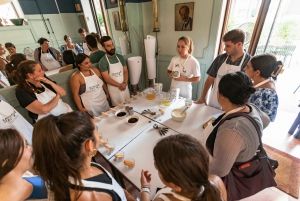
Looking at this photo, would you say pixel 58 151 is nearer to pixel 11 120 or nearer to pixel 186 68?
pixel 11 120

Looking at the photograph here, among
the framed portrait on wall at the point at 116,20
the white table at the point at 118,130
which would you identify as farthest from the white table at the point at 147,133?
the framed portrait on wall at the point at 116,20

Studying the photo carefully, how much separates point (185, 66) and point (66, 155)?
1.87 meters

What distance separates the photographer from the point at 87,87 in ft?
6.14

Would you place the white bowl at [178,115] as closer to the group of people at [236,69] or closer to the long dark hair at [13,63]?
the group of people at [236,69]

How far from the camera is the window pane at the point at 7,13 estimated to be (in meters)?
1.55

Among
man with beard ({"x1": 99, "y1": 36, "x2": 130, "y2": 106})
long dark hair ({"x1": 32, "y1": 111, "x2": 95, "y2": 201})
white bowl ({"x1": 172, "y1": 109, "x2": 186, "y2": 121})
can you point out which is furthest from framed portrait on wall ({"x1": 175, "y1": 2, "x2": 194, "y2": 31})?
long dark hair ({"x1": 32, "y1": 111, "x2": 95, "y2": 201})

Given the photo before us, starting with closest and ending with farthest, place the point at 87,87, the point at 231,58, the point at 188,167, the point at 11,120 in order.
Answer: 1. the point at 188,167
2. the point at 11,120
3. the point at 231,58
4. the point at 87,87

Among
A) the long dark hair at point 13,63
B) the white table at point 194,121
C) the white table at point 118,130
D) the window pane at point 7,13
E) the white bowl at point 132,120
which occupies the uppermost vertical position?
the window pane at point 7,13

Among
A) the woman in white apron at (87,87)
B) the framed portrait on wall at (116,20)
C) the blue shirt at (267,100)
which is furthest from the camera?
the framed portrait on wall at (116,20)

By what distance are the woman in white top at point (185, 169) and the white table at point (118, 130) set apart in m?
0.68

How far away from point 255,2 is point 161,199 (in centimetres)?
284

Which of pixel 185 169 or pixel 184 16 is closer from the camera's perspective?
pixel 185 169

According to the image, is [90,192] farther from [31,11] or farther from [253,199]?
[31,11]

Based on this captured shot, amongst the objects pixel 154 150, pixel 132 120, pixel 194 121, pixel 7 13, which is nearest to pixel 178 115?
pixel 194 121
